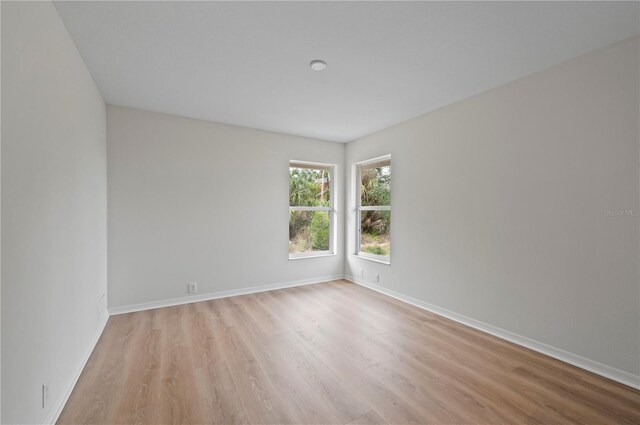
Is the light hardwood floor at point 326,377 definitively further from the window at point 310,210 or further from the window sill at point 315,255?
the window at point 310,210

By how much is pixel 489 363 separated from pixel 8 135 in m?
3.33

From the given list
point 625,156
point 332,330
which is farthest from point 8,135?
point 625,156

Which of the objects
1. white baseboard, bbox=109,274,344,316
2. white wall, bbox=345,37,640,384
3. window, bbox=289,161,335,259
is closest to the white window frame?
window, bbox=289,161,335,259

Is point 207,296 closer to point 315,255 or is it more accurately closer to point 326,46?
point 315,255

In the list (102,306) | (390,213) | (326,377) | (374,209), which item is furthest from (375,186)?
(102,306)

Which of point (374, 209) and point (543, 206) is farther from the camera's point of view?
point (374, 209)

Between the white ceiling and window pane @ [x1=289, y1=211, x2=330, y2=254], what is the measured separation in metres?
2.02

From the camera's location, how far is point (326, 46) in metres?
2.16

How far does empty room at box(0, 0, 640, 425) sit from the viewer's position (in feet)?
5.64

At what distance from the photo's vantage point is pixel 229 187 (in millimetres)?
4098

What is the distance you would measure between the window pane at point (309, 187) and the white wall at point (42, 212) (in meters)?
2.74

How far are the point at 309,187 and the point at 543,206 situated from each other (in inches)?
127

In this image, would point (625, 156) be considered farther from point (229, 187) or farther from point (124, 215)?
point (124, 215)

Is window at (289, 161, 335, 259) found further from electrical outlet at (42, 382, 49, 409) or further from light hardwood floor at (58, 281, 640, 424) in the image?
electrical outlet at (42, 382, 49, 409)
